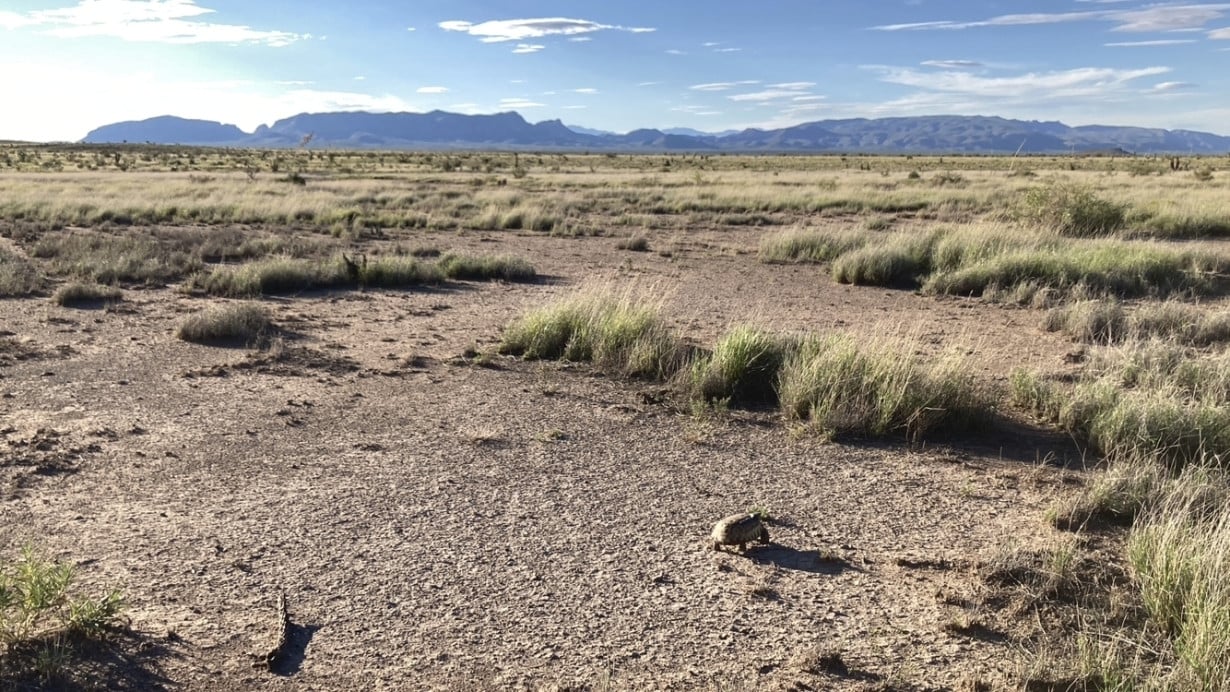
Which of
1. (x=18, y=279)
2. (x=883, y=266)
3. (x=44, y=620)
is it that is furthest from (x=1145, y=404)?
(x=18, y=279)

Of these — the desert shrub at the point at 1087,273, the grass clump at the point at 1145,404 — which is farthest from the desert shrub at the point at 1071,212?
the grass clump at the point at 1145,404

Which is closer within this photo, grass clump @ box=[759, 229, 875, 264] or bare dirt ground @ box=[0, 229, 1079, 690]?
bare dirt ground @ box=[0, 229, 1079, 690]

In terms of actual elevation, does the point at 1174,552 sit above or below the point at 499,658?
above

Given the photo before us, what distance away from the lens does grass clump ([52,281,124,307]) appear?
1246cm

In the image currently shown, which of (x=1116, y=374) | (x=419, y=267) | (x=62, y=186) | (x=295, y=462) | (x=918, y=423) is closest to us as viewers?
(x=295, y=462)

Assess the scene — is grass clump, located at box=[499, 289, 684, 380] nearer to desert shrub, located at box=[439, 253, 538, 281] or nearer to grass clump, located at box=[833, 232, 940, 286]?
desert shrub, located at box=[439, 253, 538, 281]

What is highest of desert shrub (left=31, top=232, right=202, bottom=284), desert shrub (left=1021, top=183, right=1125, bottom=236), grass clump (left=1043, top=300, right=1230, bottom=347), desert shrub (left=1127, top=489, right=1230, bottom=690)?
desert shrub (left=1021, top=183, right=1125, bottom=236)

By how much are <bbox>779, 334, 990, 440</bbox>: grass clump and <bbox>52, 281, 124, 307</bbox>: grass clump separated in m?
10.7

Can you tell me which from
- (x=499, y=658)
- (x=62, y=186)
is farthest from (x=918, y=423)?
(x=62, y=186)

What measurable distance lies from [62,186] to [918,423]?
38131 mm

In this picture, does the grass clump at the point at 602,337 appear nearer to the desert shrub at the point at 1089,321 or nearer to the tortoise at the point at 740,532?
the tortoise at the point at 740,532

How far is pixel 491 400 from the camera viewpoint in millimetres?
7930

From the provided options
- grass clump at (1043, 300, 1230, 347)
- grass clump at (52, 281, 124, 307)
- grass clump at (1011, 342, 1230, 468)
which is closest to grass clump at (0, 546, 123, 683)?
grass clump at (1011, 342, 1230, 468)

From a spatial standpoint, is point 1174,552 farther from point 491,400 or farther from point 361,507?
point 491,400
